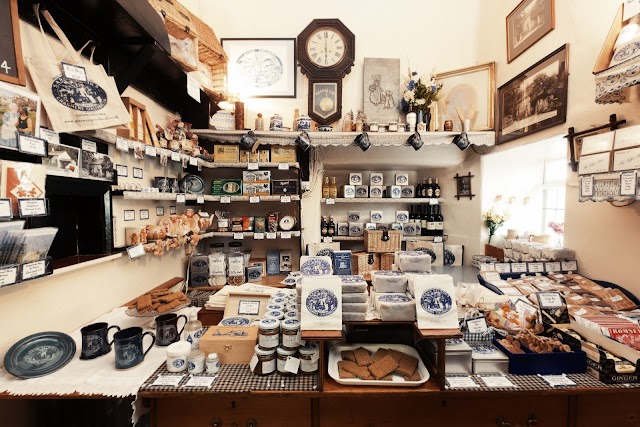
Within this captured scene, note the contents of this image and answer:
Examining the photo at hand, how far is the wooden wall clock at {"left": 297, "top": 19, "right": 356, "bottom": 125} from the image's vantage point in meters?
Answer: 3.50

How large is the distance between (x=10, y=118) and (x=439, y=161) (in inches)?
149

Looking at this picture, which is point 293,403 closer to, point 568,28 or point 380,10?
point 568,28

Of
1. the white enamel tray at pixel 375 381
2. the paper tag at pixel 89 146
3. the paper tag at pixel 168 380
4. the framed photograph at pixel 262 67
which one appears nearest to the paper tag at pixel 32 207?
the paper tag at pixel 89 146

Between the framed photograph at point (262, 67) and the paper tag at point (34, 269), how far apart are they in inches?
109

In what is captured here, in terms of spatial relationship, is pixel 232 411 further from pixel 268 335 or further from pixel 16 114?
pixel 16 114

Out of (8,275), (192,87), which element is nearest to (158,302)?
(8,275)

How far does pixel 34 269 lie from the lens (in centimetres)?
130

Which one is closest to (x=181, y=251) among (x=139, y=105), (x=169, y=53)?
(x=139, y=105)

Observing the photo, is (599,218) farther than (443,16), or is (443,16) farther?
(443,16)

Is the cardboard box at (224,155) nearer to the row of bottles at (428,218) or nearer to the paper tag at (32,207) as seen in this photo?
the paper tag at (32,207)

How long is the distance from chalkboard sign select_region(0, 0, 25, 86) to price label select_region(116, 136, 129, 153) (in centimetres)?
52

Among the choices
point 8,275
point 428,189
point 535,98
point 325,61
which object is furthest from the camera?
point 428,189

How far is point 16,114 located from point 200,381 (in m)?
1.44

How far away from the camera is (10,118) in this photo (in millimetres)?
1261
